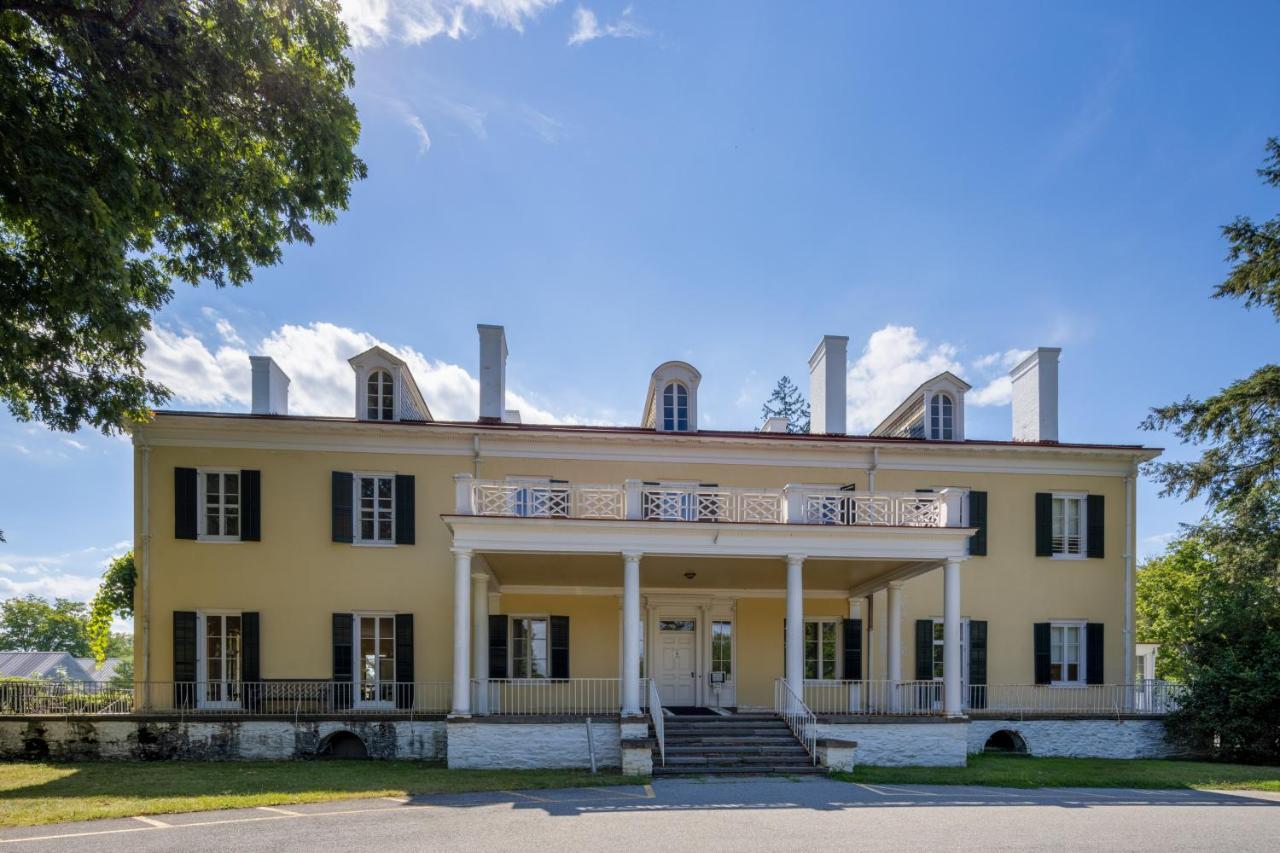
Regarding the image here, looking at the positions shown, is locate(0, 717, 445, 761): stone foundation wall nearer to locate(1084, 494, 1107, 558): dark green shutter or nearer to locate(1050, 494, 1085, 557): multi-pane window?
locate(1050, 494, 1085, 557): multi-pane window

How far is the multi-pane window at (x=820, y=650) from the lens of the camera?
19.5m

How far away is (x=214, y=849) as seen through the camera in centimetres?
872

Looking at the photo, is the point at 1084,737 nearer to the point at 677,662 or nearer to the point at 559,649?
the point at 677,662

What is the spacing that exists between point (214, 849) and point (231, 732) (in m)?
8.65

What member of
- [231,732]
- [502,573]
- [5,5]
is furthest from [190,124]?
[231,732]

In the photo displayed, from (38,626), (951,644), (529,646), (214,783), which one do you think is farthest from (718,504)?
(38,626)

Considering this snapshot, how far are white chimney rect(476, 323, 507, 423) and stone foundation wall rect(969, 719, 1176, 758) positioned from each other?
14183 millimetres

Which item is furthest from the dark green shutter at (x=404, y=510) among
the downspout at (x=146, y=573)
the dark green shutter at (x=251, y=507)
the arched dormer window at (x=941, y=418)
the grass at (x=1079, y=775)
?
the arched dormer window at (x=941, y=418)

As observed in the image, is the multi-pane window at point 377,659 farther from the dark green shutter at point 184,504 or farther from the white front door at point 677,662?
the white front door at point 677,662

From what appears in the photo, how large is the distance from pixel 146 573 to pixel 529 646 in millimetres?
9100

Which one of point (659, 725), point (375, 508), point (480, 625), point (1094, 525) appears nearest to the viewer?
point (659, 725)

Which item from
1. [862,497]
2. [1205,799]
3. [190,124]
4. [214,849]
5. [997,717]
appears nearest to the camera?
[214,849]

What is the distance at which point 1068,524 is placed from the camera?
795 inches

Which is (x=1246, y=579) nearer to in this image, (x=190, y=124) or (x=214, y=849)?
(x=214, y=849)
